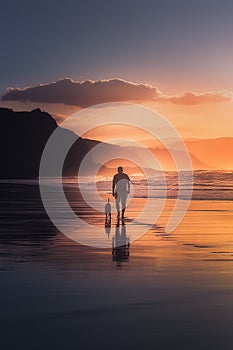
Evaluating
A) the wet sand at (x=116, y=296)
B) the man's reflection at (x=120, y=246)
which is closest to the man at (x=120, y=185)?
the man's reflection at (x=120, y=246)

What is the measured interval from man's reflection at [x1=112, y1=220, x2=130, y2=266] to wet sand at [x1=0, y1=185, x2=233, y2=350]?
173 mm

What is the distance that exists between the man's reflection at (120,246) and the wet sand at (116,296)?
0.17 m

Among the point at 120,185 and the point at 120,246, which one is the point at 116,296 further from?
the point at 120,185

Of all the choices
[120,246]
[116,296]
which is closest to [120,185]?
[120,246]

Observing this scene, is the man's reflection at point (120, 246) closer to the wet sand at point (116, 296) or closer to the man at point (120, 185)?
the wet sand at point (116, 296)

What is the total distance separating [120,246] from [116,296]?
281 inches

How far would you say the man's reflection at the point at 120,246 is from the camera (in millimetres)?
14281

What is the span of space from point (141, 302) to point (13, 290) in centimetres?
197

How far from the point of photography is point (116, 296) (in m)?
9.50

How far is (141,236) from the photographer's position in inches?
773

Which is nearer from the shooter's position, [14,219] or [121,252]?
[121,252]

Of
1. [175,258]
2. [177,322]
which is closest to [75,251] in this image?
[175,258]

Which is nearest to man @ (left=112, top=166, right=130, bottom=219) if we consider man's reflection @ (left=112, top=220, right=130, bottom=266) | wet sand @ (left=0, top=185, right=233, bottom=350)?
man's reflection @ (left=112, top=220, right=130, bottom=266)

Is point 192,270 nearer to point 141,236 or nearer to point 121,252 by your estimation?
point 121,252
